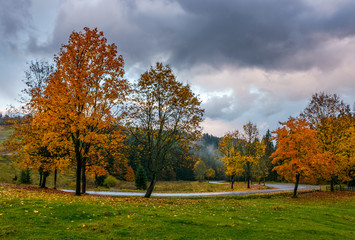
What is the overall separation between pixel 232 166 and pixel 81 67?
39071 millimetres

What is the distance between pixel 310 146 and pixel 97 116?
27348mm

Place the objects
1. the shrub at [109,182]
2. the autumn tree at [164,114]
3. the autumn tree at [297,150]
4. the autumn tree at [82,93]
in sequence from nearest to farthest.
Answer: the autumn tree at [82,93]
the autumn tree at [164,114]
the autumn tree at [297,150]
the shrub at [109,182]

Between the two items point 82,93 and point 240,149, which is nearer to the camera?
point 82,93

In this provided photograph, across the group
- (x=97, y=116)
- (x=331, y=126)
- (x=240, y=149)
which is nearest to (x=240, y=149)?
(x=240, y=149)

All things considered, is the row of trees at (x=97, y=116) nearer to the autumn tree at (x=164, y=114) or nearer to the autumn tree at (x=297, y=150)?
the autumn tree at (x=164, y=114)

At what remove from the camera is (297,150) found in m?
29.5

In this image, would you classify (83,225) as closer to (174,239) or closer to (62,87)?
(174,239)

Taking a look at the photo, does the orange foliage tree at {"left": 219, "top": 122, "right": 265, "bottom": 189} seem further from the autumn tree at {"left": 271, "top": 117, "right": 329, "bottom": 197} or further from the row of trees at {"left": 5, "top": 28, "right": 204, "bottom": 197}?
the row of trees at {"left": 5, "top": 28, "right": 204, "bottom": 197}

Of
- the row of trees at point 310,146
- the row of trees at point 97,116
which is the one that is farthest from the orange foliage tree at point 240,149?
the row of trees at point 97,116

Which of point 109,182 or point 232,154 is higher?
point 232,154

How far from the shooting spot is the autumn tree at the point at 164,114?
77.4ft

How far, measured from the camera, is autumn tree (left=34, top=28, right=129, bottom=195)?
1708 centimetres

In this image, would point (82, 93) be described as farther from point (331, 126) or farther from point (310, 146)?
point (331, 126)

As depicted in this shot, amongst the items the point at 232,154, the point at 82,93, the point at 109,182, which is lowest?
the point at 109,182
